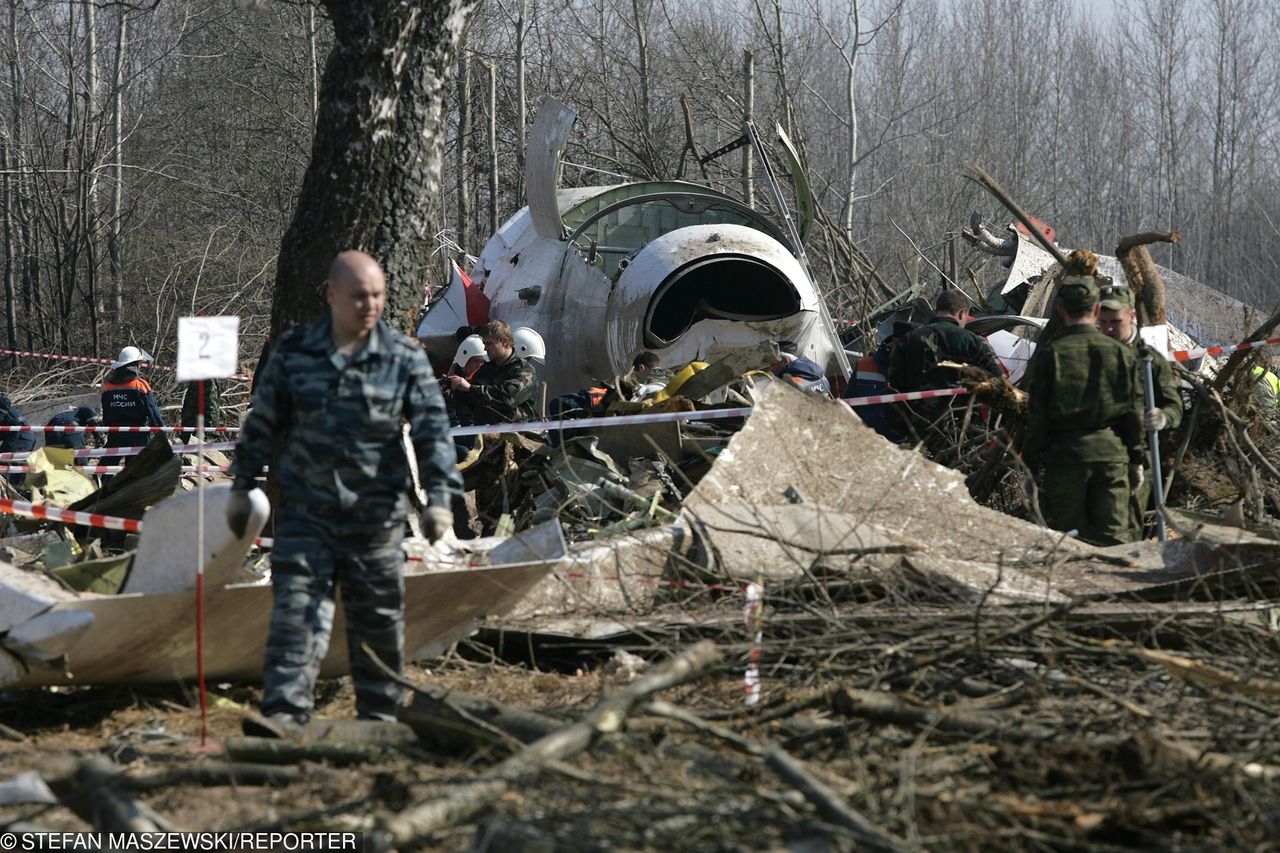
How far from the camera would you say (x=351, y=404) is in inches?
181

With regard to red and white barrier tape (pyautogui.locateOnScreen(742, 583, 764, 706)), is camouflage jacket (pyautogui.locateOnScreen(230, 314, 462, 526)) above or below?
above

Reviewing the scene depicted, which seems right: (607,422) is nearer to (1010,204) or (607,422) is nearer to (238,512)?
(1010,204)

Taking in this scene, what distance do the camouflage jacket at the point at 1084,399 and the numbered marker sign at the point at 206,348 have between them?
11.9 ft

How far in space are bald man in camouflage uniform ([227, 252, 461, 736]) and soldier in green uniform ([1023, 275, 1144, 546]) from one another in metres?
3.13

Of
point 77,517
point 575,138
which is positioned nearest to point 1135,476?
point 77,517

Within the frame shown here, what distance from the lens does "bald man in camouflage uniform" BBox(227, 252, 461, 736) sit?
15.0 feet

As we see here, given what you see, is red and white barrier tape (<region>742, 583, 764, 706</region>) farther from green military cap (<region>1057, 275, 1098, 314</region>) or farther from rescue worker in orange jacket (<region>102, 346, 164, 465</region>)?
rescue worker in orange jacket (<region>102, 346, 164, 465</region>)

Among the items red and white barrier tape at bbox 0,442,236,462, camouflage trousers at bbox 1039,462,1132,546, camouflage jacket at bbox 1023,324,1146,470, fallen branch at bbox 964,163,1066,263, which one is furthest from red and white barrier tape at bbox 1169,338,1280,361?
red and white barrier tape at bbox 0,442,236,462

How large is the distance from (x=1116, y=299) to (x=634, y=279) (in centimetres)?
570

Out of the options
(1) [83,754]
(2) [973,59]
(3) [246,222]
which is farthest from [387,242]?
(2) [973,59]

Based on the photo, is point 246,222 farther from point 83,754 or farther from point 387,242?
point 83,754

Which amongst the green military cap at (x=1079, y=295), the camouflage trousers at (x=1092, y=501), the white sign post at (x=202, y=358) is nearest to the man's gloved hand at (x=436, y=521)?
the white sign post at (x=202, y=358)

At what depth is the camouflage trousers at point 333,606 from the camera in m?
4.52

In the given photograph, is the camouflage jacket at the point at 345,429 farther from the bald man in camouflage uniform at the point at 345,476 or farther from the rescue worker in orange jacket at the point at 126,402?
the rescue worker in orange jacket at the point at 126,402
